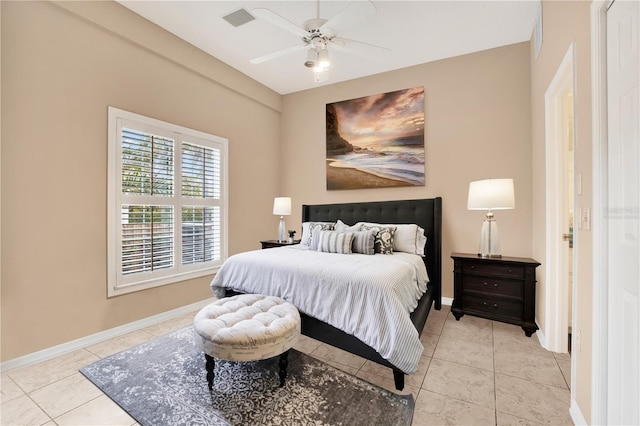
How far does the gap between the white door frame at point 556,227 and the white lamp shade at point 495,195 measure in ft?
1.17

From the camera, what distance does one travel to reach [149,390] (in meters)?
1.87

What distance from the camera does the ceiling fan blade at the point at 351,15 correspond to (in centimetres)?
192

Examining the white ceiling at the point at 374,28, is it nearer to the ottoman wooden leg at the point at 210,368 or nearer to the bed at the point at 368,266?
the bed at the point at 368,266

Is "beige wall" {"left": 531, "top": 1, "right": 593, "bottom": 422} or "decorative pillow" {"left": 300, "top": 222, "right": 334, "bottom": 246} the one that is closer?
"beige wall" {"left": 531, "top": 1, "right": 593, "bottom": 422}

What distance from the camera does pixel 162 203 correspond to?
3.14m

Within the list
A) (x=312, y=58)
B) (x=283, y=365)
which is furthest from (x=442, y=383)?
(x=312, y=58)

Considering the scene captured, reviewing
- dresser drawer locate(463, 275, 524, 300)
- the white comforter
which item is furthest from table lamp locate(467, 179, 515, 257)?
the white comforter

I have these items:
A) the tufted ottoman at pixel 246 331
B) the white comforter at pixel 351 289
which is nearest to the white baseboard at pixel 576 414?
the white comforter at pixel 351 289

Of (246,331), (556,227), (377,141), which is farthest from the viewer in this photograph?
(377,141)

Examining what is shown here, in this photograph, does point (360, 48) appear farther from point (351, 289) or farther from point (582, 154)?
point (351, 289)

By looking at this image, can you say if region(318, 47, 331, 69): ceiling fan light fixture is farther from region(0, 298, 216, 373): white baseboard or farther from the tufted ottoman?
region(0, 298, 216, 373): white baseboard

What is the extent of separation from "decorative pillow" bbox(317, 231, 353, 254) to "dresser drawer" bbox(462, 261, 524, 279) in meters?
1.31

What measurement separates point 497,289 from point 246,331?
8.58ft

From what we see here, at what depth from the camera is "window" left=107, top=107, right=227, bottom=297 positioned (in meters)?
2.77
